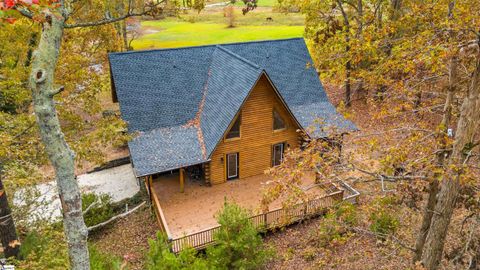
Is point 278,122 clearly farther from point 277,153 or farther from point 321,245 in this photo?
point 321,245

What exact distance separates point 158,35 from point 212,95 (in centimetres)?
4877

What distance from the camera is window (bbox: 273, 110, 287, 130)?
1881cm

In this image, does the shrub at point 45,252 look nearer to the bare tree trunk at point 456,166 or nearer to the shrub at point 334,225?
the shrub at point 334,225

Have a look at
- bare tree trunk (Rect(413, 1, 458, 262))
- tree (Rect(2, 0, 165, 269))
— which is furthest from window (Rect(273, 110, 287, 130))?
tree (Rect(2, 0, 165, 269))

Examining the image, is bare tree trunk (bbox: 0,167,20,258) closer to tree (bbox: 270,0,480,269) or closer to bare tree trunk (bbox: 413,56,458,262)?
tree (bbox: 270,0,480,269)

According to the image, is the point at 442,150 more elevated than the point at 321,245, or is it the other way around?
the point at 442,150

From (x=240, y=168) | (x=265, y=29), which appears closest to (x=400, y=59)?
(x=240, y=168)

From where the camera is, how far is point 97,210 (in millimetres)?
16391

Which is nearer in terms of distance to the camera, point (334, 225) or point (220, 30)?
point (334, 225)

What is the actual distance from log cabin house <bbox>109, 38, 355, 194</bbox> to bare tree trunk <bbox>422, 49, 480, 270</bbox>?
859 centimetres

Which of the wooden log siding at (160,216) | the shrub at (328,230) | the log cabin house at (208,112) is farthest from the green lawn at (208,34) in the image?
the shrub at (328,230)

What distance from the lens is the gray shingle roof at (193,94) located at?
17344 millimetres

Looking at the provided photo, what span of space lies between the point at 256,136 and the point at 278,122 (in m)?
1.44

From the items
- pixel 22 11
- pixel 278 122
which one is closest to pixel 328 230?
pixel 278 122
